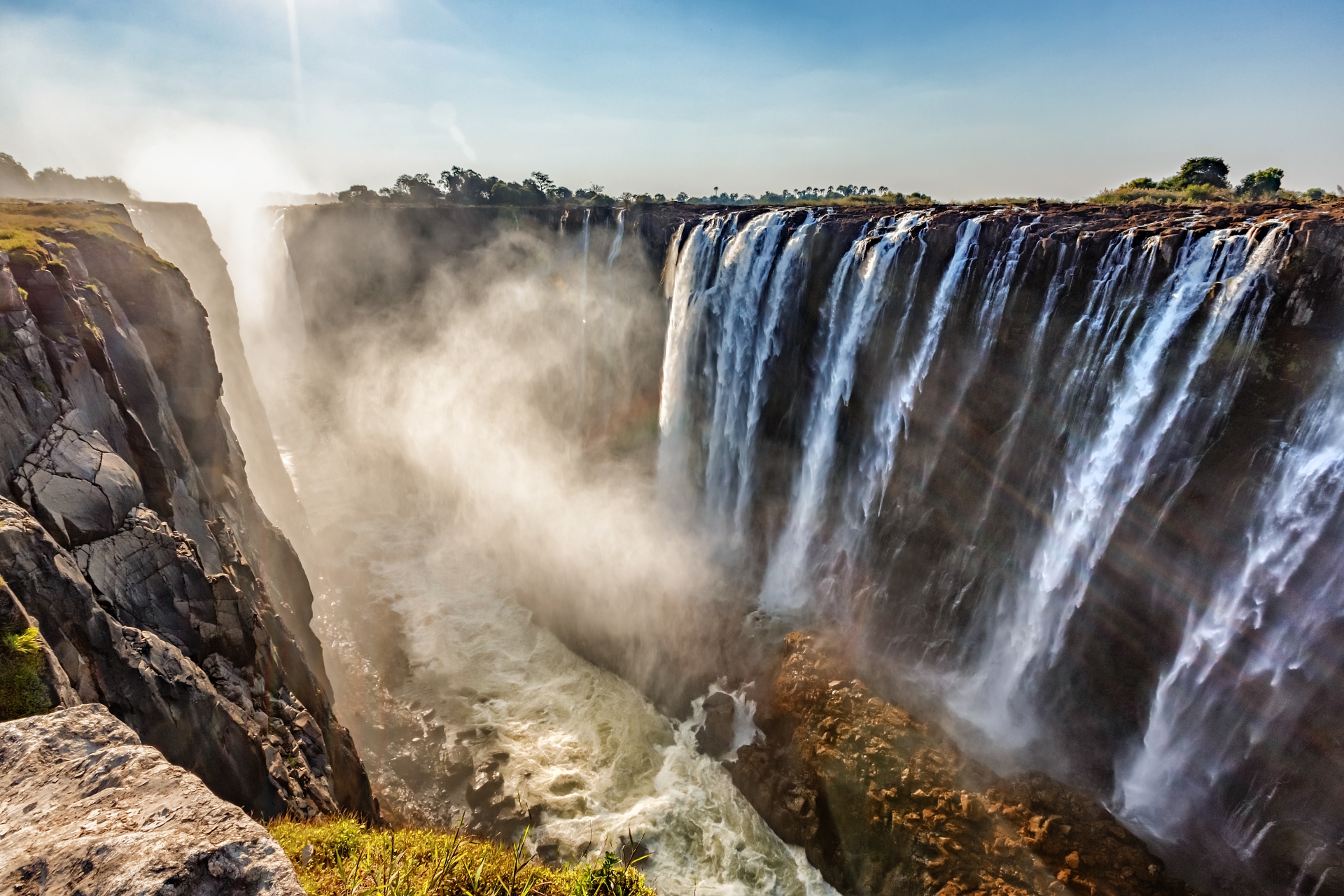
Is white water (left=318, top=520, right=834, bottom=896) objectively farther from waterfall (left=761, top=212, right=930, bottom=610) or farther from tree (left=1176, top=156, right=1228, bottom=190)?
tree (left=1176, top=156, right=1228, bottom=190)

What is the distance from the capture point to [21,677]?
5.04m

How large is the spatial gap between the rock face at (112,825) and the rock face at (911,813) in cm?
1133

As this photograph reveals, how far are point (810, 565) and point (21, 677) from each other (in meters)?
17.5

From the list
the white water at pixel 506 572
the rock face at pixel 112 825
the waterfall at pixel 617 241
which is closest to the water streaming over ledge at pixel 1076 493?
the white water at pixel 506 572

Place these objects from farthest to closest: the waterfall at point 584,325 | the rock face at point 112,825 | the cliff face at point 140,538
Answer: the waterfall at point 584,325 < the cliff face at point 140,538 < the rock face at point 112,825

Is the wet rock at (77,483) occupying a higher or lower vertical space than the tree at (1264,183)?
lower

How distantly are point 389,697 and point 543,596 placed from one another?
18.6 feet

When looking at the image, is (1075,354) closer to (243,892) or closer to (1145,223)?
(1145,223)

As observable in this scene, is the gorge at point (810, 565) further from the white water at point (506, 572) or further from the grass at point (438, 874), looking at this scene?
the grass at point (438, 874)

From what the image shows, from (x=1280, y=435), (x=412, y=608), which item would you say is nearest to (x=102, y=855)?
(x=1280, y=435)

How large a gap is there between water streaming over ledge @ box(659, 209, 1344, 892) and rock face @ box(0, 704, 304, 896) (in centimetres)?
1406

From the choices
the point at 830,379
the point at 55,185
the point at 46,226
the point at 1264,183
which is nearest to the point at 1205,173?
the point at 1264,183

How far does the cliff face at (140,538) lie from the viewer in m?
6.73

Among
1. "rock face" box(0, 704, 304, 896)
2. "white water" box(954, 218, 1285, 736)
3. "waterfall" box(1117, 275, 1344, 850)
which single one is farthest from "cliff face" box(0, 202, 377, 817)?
"waterfall" box(1117, 275, 1344, 850)
